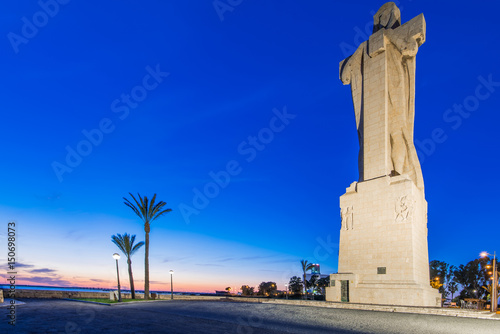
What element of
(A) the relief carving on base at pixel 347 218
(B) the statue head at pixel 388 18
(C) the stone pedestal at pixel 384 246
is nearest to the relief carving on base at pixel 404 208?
(C) the stone pedestal at pixel 384 246

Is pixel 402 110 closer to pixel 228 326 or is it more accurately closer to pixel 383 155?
pixel 383 155

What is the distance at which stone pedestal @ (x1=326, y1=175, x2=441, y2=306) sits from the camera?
17375mm

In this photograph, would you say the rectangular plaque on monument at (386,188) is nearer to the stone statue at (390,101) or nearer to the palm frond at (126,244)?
the stone statue at (390,101)

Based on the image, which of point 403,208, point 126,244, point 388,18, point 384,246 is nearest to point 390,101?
point 388,18

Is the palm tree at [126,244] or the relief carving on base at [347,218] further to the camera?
the palm tree at [126,244]

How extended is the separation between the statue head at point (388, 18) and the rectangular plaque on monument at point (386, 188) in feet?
0.19

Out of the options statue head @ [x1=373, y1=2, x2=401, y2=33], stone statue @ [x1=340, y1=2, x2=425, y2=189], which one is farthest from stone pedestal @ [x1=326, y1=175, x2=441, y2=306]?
statue head @ [x1=373, y1=2, x2=401, y2=33]

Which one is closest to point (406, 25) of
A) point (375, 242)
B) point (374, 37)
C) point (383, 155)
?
point (374, 37)

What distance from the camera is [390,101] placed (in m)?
21.5

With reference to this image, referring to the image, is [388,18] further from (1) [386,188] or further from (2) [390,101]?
(1) [386,188]

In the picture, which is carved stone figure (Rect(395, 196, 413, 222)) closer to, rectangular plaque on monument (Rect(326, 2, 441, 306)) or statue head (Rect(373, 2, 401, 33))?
rectangular plaque on monument (Rect(326, 2, 441, 306))

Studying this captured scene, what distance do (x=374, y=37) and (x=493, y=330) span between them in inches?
700

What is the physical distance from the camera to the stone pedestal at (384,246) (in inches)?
684

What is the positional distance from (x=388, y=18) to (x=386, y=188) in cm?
1124
